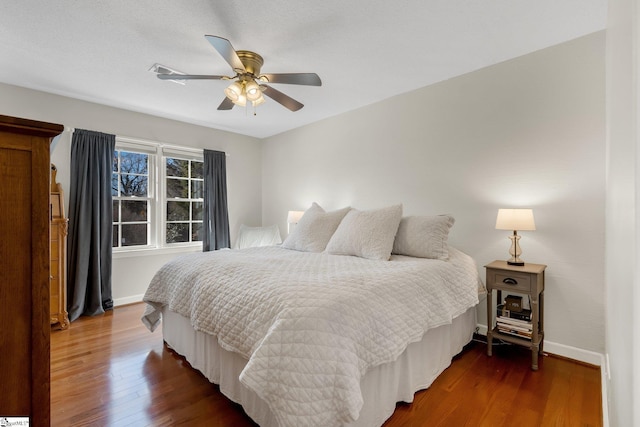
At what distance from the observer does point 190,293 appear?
2.03 metres

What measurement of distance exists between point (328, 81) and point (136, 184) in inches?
112

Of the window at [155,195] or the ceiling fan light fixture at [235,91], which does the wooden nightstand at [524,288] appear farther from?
the window at [155,195]

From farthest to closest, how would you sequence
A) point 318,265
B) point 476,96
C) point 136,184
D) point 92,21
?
point 136,184, point 476,96, point 318,265, point 92,21

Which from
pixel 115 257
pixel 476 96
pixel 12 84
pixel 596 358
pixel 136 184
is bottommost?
pixel 596 358

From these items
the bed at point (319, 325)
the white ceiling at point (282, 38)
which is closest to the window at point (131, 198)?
the white ceiling at point (282, 38)

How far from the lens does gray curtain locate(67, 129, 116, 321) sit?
324cm

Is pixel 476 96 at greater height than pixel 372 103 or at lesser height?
lesser

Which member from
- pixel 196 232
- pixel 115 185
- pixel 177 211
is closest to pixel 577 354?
pixel 196 232

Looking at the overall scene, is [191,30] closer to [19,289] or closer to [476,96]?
[19,289]

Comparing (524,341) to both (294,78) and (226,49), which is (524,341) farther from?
(226,49)

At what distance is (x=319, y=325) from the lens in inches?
50.0

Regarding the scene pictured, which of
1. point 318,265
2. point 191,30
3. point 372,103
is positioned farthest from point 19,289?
point 372,103

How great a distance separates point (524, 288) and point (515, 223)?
484 mm

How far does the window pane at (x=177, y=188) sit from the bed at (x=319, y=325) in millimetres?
2067
